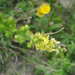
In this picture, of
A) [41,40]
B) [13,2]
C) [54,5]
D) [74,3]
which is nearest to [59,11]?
[54,5]

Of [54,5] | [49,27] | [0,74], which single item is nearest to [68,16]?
[54,5]

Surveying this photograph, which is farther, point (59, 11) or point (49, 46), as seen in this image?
point (59, 11)

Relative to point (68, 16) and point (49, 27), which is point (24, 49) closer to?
point (49, 27)

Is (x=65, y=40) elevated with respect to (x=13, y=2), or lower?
lower

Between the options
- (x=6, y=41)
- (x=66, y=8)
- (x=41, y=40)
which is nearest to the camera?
(x=41, y=40)

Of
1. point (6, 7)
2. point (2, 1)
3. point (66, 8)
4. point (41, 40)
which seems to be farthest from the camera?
point (66, 8)

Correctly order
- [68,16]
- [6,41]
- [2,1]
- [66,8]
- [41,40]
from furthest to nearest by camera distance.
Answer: [66,8]
[68,16]
[2,1]
[6,41]
[41,40]

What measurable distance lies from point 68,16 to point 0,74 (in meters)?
2.67

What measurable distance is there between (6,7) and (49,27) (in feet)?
4.43

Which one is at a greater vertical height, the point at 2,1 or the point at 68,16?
the point at 2,1

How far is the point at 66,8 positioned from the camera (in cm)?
311

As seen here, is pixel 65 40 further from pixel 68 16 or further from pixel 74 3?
pixel 74 3

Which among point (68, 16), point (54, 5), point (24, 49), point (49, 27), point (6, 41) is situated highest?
point (54, 5)

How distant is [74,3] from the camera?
2971 mm
